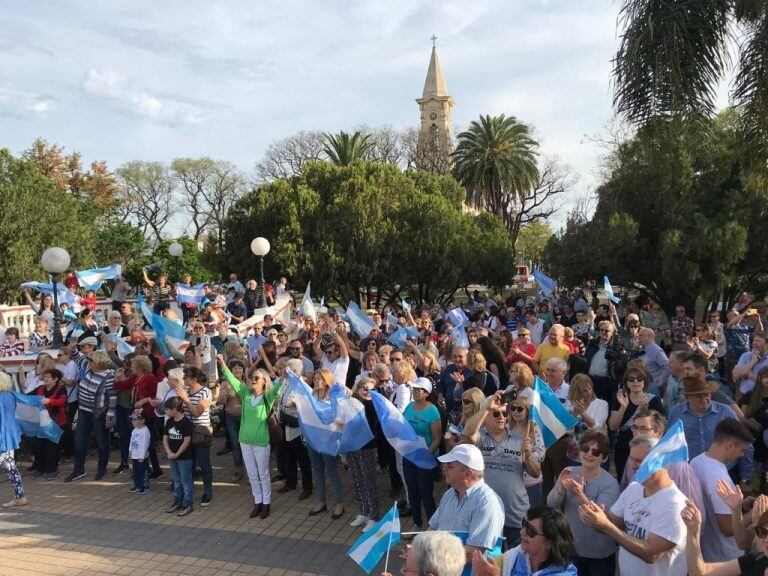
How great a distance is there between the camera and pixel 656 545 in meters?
3.53

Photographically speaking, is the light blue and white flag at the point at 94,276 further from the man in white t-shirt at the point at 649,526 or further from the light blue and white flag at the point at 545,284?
the man in white t-shirt at the point at 649,526

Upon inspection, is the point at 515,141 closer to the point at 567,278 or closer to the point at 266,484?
the point at 567,278

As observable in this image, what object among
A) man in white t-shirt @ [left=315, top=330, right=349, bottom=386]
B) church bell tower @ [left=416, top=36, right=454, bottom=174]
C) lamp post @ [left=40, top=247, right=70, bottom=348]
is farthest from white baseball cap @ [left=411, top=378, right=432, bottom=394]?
church bell tower @ [left=416, top=36, right=454, bottom=174]

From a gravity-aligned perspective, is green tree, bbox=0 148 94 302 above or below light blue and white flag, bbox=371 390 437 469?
above

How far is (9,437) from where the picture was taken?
7789 millimetres

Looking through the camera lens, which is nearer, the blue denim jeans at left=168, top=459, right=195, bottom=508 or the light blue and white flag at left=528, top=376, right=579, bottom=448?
the light blue and white flag at left=528, top=376, right=579, bottom=448

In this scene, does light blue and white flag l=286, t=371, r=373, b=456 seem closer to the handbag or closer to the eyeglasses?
the handbag

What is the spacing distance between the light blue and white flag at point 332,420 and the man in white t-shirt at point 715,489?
362 centimetres

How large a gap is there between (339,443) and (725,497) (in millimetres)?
4141

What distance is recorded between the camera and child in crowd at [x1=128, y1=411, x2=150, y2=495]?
26.5 feet

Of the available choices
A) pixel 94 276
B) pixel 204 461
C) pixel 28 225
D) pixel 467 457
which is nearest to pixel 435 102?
pixel 28 225

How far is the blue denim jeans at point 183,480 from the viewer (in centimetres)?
745

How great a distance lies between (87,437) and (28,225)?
60.4ft

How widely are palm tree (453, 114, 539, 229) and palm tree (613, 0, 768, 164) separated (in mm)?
33461
